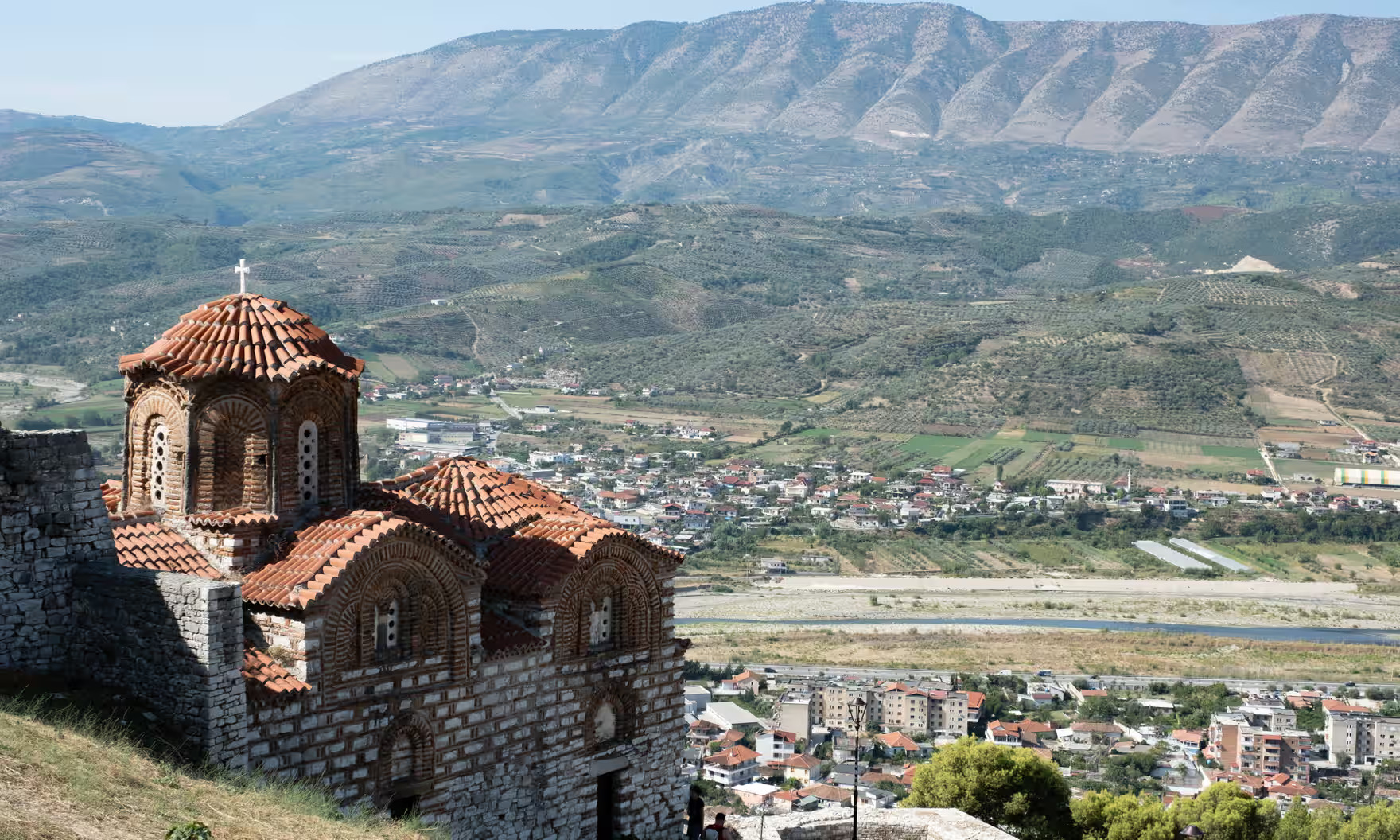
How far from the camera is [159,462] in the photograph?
59.0ft

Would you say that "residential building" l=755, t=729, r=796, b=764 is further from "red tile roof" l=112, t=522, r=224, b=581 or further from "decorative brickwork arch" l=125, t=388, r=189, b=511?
"red tile roof" l=112, t=522, r=224, b=581

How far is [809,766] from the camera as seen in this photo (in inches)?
1766

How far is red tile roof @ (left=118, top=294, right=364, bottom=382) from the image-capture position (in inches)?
692

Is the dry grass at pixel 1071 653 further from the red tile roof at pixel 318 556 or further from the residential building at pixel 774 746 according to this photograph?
the red tile roof at pixel 318 556

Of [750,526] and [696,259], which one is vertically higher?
[696,259]

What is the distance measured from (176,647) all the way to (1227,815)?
14798 millimetres

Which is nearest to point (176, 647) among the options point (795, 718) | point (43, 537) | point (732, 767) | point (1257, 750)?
point (43, 537)

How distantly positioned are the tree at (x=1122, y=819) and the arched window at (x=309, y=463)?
37.9ft

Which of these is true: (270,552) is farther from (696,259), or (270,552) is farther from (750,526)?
(696,259)

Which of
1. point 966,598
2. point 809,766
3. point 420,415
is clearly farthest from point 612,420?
point 809,766

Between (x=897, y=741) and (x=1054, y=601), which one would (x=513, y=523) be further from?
(x=1054, y=601)

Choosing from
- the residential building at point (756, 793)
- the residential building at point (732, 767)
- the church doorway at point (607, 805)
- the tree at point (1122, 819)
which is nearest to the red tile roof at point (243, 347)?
the church doorway at point (607, 805)

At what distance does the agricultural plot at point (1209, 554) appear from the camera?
83269 mm

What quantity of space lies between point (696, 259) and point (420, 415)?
8140 centimetres
